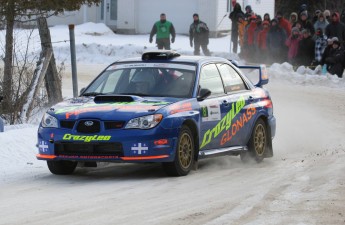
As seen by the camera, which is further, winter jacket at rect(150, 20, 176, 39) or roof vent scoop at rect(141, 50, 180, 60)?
winter jacket at rect(150, 20, 176, 39)

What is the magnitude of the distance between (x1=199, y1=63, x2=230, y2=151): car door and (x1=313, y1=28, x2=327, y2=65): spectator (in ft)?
50.9

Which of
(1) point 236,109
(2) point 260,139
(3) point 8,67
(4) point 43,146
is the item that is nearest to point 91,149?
(4) point 43,146

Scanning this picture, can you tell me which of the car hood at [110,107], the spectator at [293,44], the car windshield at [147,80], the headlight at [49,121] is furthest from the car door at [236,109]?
the spectator at [293,44]

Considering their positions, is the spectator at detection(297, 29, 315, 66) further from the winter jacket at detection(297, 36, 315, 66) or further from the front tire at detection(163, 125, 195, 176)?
the front tire at detection(163, 125, 195, 176)

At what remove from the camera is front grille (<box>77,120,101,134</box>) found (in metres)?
11.3

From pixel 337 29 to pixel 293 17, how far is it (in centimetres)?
299

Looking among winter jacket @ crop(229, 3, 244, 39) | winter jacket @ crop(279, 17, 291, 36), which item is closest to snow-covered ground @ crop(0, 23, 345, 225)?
winter jacket @ crop(279, 17, 291, 36)

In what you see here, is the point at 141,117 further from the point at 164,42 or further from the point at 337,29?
the point at 164,42

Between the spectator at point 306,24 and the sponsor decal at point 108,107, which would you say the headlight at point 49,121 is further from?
the spectator at point 306,24

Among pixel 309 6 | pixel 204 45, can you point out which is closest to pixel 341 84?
pixel 204 45

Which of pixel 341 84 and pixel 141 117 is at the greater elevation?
pixel 141 117

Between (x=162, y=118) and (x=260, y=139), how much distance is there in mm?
2767

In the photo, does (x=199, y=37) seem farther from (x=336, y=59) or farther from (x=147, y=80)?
(x=147, y=80)

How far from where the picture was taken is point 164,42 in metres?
34.6
